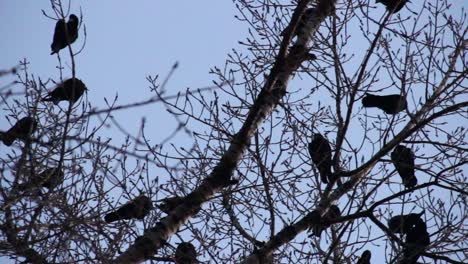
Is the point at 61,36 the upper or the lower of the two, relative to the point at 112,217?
upper

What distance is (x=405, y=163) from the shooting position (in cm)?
575

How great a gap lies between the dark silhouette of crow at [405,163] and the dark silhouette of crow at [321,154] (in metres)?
0.57

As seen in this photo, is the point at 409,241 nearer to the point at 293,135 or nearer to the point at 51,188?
the point at 293,135

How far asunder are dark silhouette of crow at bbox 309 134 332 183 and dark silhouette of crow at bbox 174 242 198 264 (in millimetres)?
1294

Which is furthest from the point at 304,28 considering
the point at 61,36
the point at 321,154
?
the point at 61,36

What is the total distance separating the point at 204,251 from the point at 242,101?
137cm

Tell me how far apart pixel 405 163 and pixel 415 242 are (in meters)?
0.75

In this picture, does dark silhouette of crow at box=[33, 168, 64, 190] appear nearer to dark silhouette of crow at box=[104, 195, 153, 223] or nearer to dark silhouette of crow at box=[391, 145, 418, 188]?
dark silhouette of crow at box=[104, 195, 153, 223]

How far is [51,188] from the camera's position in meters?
4.70

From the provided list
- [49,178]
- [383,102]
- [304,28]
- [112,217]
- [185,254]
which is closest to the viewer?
[49,178]

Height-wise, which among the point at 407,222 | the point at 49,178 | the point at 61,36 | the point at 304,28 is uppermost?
the point at 61,36

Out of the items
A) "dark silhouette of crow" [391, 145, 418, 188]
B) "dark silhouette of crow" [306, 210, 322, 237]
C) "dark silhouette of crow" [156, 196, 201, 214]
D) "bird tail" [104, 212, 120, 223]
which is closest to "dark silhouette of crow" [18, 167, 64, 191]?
"bird tail" [104, 212, 120, 223]

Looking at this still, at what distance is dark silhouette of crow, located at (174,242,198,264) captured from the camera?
521 cm

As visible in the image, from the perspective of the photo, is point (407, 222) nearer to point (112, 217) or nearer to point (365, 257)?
point (365, 257)
